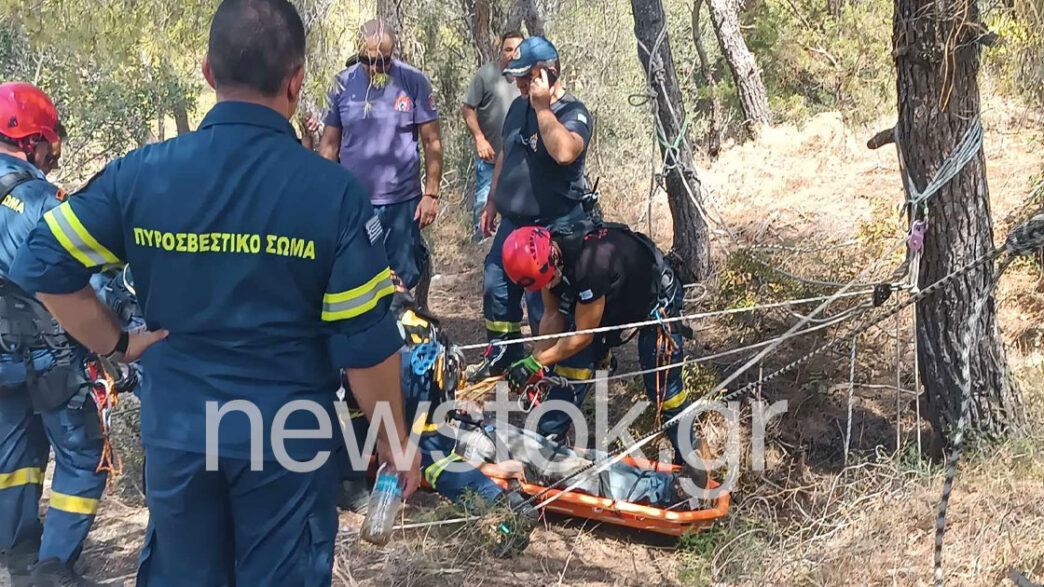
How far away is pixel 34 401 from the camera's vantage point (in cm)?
343

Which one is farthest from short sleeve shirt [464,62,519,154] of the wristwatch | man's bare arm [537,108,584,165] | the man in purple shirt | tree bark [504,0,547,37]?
the wristwatch

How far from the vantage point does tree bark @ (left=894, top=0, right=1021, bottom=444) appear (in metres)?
3.69

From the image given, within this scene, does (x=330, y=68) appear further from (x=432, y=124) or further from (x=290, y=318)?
(x=290, y=318)

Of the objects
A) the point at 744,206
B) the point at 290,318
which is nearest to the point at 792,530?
the point at 290,318

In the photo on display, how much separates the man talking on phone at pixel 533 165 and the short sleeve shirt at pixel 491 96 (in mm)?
1351

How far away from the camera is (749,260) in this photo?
5316 mm

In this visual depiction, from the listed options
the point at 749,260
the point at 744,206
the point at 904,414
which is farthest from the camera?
the point at 744,206

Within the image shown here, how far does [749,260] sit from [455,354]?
2179 millimetres

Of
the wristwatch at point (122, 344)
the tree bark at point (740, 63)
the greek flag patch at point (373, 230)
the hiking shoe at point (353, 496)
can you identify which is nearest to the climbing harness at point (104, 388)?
the hiking shoe at point (353, 496)

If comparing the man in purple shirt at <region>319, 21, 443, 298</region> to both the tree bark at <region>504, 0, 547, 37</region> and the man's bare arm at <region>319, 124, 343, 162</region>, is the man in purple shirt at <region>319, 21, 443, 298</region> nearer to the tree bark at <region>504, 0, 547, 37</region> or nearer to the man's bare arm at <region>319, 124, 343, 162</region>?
the man's bare arm at <region>319, 124, 343, 162</region>

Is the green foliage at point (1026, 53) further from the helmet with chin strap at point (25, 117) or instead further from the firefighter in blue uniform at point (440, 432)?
the helmet with chin strap at point (25, 117)

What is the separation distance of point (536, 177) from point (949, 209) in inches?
79.0

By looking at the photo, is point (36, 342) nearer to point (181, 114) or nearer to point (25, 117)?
point (25, 117)

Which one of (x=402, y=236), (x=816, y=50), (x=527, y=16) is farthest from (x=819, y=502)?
(x=816, y=50)
